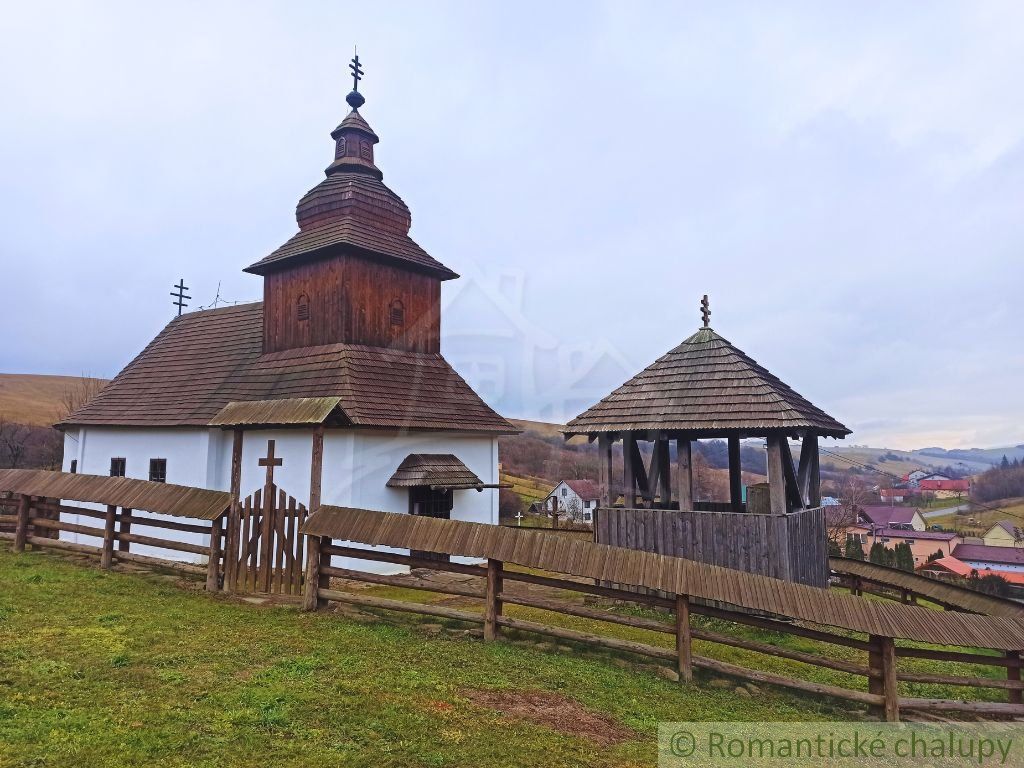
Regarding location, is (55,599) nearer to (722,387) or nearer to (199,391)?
(199,391)

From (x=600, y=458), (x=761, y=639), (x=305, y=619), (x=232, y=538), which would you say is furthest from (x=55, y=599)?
(x=761, y=639)

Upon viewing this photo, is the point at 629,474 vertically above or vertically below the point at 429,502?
above

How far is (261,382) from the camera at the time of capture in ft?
46.2

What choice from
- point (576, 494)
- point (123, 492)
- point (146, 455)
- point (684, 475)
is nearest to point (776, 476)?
point (684, 475)

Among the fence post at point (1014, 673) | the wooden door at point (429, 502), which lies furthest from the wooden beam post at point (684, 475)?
the wooden door at point (429, 502)

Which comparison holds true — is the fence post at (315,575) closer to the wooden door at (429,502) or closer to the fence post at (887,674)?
the wooden door at (429,502)

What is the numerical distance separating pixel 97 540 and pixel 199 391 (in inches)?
197

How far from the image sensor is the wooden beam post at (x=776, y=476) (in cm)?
931

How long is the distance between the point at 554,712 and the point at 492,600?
87.0 inches

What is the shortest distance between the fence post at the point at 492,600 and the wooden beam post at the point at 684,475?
3.97 meters

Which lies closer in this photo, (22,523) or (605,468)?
(605,468)

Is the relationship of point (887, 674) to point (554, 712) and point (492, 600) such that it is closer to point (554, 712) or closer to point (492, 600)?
point (554, 712)

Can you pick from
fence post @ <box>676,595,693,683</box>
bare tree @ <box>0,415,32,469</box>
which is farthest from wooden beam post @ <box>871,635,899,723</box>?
bare tree @ <box>0,415,32,469</box>

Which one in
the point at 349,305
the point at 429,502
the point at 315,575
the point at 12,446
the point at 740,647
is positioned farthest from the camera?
the point at 12,446
